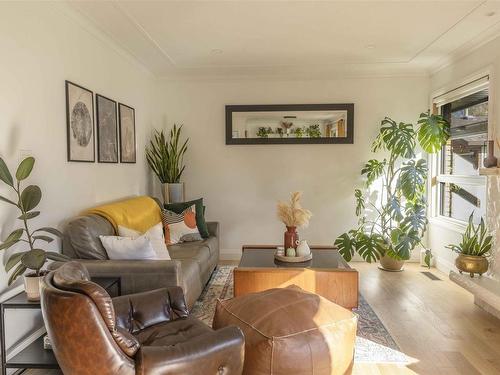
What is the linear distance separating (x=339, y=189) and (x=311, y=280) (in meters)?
2.33

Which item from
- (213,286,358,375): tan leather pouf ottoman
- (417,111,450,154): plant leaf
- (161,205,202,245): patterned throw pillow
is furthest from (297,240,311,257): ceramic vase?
(417,111,450,154): plant leaf

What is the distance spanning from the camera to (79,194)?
10.4 feet

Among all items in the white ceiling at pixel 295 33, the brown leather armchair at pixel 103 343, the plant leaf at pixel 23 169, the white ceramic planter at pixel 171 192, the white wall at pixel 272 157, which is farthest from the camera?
the white wall at pixel 272 157

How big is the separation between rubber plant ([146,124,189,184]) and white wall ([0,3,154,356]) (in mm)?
941

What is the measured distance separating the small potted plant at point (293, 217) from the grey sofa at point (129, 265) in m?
0.81

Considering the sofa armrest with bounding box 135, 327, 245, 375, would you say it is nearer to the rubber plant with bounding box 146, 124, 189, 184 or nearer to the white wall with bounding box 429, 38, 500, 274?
the white wall with bounding box 429, 38, 500, 274

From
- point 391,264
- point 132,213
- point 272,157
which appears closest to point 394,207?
point 391,264

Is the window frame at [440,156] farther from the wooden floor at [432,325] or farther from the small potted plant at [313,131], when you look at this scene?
the small potted plant at [313,131]

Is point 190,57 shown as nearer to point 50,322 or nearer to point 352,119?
point 352,119

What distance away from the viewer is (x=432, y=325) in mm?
2936

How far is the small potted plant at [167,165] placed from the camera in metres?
4.74

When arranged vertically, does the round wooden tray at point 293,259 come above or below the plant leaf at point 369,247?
above

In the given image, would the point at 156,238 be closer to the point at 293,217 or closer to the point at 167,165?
the point at 293,217

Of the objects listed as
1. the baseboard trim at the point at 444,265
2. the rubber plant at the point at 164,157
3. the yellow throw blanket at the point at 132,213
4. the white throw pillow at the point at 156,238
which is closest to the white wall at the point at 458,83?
the baseboard trim at the point at 444,265
